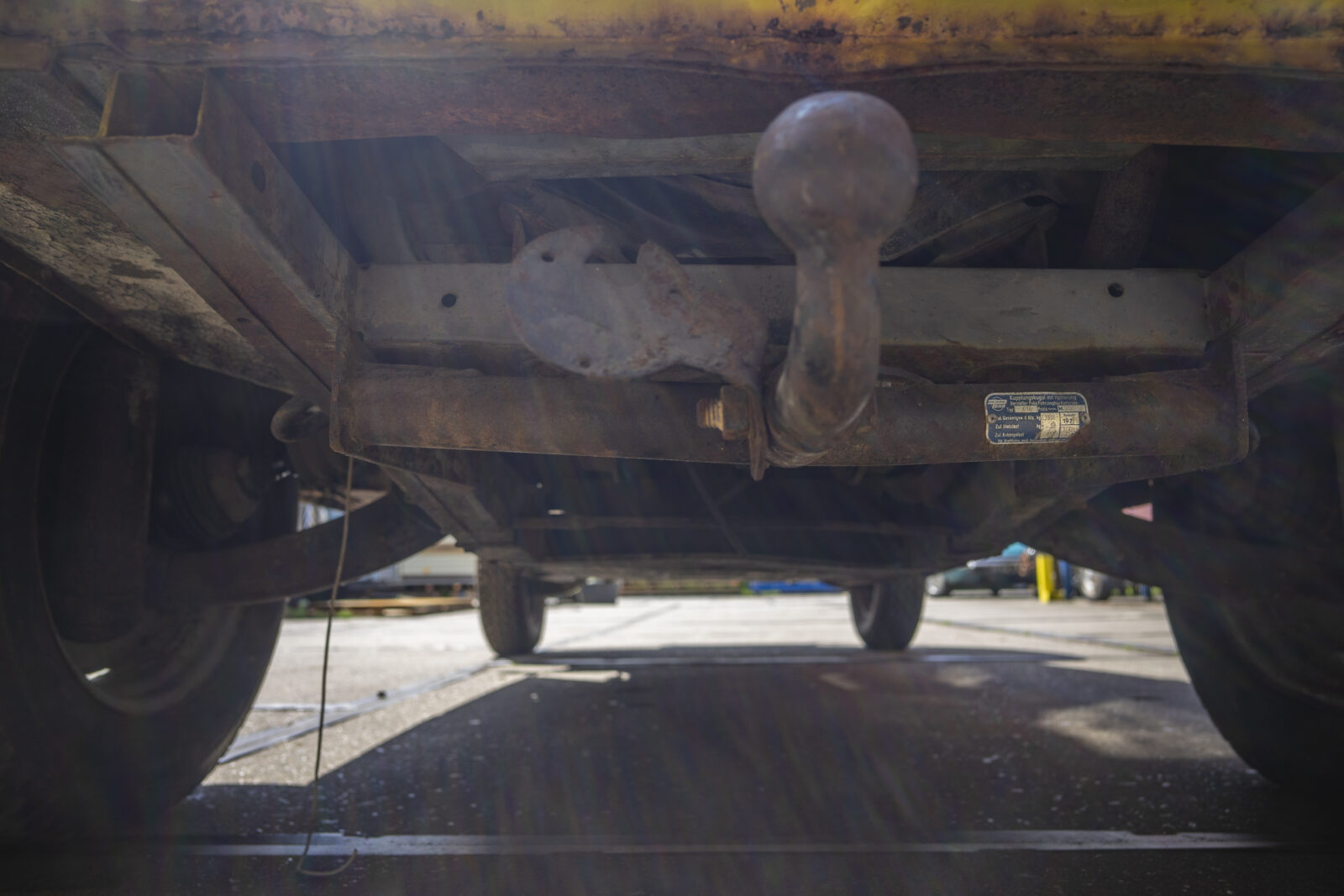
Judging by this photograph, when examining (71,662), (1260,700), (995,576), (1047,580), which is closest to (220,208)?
(71,662)

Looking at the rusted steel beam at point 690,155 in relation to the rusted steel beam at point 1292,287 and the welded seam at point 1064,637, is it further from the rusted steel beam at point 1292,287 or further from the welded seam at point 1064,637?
the welded seam at point 1064,637

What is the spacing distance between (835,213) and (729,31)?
260 mm

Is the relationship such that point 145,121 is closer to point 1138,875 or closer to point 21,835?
point 21,835

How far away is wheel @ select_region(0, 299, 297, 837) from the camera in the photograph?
4.43ft

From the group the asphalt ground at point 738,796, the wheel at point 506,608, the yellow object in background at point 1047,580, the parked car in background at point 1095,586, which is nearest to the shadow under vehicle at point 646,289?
the asphalt ground at point 738,796

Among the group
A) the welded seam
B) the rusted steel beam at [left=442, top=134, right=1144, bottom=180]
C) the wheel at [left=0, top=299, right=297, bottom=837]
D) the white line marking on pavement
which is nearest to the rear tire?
the rusted steel beam at [left=442, top=134, right=1144, bottom=180]

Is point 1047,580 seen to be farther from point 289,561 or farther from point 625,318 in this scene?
point 625,318

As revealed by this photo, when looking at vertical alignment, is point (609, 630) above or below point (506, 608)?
below

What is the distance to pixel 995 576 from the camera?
14656mm

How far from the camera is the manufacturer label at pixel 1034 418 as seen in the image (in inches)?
39.6

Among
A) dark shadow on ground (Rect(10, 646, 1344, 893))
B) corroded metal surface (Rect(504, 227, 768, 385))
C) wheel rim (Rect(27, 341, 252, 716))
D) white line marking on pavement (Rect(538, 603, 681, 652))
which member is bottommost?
white line marking on pavement (Rect(538, 603, 681, 652))

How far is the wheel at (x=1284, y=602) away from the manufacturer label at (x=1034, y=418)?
2.75 feet

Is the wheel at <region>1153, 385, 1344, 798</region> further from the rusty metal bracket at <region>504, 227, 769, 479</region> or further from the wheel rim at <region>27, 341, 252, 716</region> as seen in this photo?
the wheel rim at <region>27, 341, 252, 716</region>

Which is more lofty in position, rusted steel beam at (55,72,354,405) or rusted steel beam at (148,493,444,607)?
rusted steel beam at (55,72,354,405)
